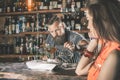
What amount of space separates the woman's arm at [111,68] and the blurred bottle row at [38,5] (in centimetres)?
388

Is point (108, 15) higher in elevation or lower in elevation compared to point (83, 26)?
higher

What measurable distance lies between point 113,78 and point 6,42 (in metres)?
4.72

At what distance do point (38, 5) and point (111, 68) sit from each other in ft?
14.0

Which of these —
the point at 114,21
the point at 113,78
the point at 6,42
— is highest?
the point at 114,21

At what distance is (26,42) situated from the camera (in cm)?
540

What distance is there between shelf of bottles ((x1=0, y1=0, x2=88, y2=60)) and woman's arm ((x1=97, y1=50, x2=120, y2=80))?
3.74 metres

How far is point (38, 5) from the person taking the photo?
527 centimetres

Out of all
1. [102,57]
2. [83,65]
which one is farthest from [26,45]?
[102,57]

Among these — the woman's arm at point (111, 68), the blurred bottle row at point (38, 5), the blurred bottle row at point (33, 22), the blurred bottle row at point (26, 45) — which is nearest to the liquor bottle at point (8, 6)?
the blurred bottle row at point (38, 5)

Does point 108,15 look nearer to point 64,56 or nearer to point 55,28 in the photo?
point 64,56

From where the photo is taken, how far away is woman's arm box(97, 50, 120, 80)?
1.10m

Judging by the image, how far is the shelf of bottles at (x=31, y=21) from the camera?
16.6 feet

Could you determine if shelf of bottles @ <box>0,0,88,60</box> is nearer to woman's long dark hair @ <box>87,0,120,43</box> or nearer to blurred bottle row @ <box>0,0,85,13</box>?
blurred bottle row @ <box>0,0,85,13</box>

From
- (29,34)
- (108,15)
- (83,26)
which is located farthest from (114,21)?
(29,34)
